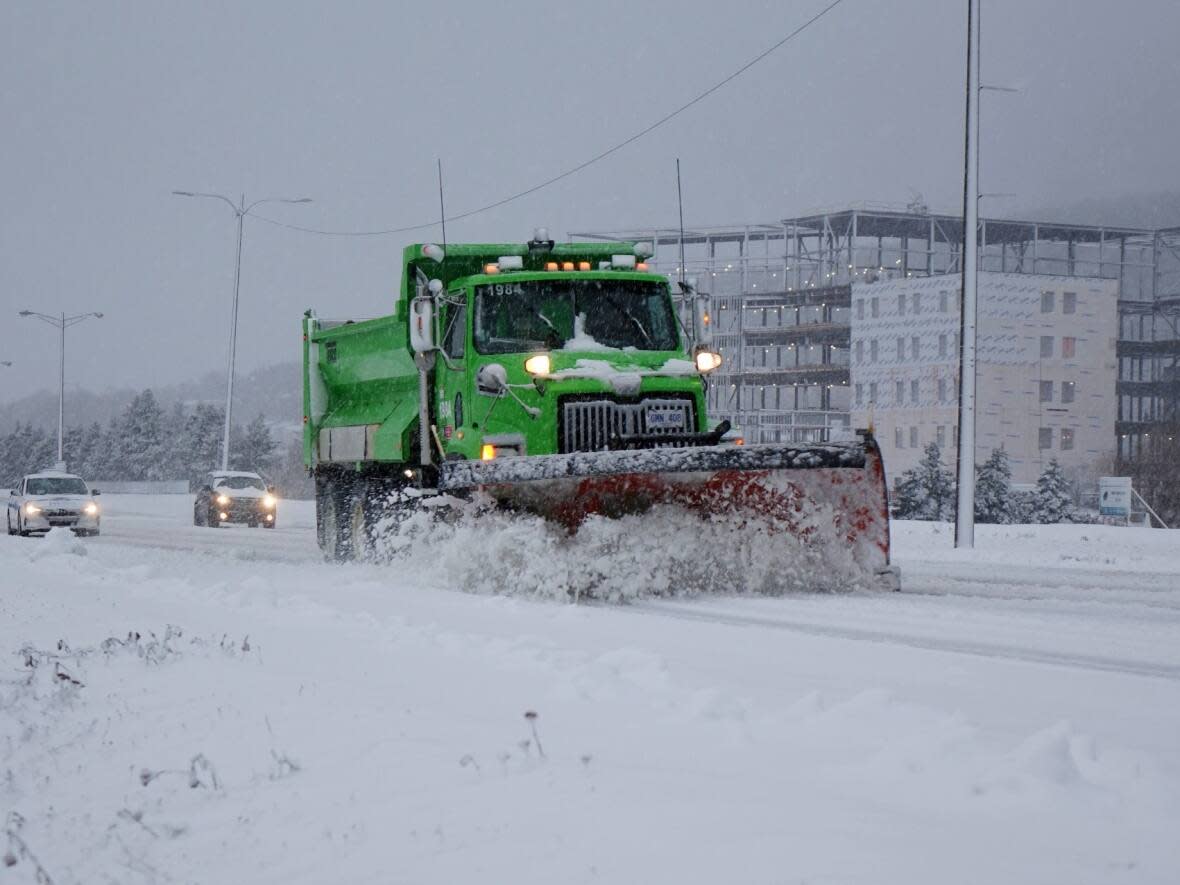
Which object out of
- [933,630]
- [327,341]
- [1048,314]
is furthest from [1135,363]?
[933,630]

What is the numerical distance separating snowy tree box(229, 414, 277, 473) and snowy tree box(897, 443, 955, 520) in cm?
6652

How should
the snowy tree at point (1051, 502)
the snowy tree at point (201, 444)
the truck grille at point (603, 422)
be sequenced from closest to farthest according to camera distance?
the truck grille at point (603, 422) → the snowy tree at point (1051, 502) → the snowy tree at point (201, 444)

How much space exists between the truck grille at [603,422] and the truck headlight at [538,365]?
355 millimetres

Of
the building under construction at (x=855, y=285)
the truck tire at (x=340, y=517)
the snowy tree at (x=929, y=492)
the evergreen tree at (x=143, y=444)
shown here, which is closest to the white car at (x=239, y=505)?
the truck tire at (x=340, y=517)

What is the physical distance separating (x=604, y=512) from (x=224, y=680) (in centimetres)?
431

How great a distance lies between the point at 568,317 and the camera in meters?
12.6

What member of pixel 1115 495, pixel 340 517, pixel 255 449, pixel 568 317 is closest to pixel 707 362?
pixel 568 317

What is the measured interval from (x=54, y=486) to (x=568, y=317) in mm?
21841

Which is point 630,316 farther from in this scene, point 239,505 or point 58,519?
point 239,505

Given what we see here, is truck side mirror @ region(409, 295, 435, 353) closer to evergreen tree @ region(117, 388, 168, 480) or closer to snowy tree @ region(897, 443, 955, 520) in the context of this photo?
snowy tree @ region(897, 443, 955, 520)

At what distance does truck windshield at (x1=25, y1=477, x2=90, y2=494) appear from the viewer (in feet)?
102

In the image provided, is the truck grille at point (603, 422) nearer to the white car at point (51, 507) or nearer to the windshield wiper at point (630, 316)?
the windshield wiper at point (630, 316)

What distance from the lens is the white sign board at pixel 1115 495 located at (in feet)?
133

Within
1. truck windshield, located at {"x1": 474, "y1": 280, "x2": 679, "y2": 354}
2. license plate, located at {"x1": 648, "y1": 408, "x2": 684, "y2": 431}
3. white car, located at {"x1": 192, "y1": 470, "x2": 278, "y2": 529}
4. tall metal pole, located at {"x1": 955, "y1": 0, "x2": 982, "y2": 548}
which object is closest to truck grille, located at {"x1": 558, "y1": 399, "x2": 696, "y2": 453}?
license plate, located at {"x1": 648, "y1": 408, "x2": 684, "y2": 431}
